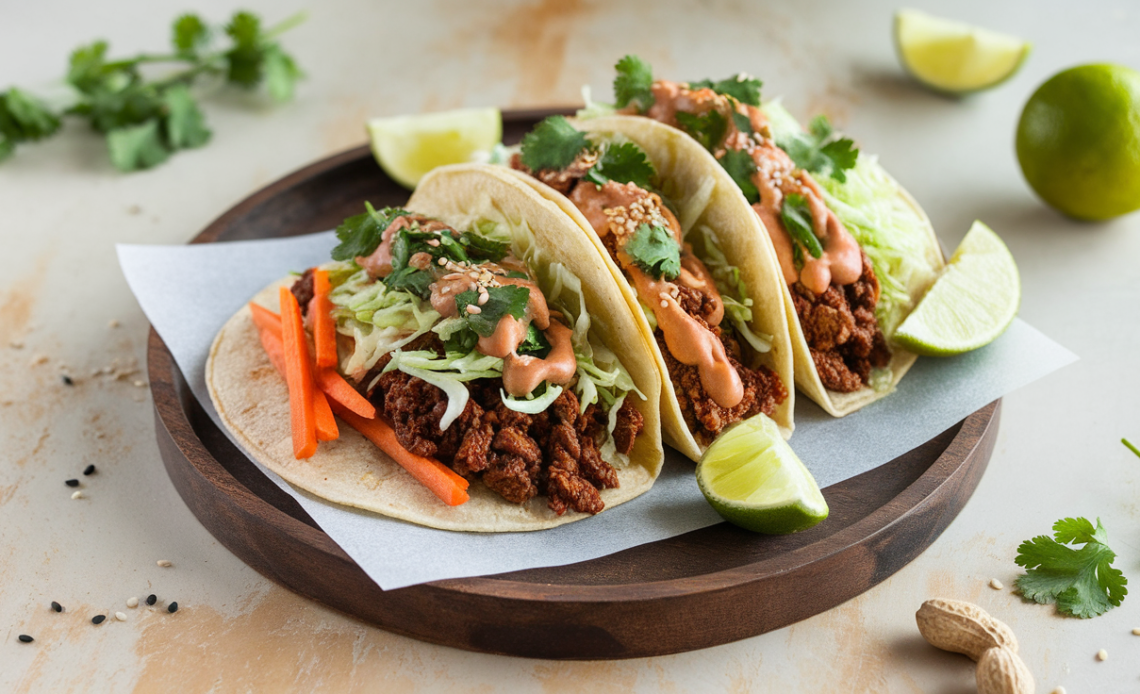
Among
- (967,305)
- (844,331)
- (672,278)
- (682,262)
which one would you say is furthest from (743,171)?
(967,305)

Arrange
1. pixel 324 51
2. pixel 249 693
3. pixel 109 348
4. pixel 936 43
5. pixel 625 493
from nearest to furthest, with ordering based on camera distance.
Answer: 1. pixel 249 693
2. pixel 625 493
3. pixel 109 348
4. pixel 936 43
5. pixel 324 51

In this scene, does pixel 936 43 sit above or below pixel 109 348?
above

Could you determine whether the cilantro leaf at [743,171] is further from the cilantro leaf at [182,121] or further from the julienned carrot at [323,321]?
the cilantro leaf at [182,121]

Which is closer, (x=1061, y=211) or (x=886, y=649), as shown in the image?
(x=886, y=649)

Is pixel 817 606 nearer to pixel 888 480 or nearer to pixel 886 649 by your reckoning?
pixel 886 649

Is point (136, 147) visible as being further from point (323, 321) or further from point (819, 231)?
point (819, 231)

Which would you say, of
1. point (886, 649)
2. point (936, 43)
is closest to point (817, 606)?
point (886, 649)
